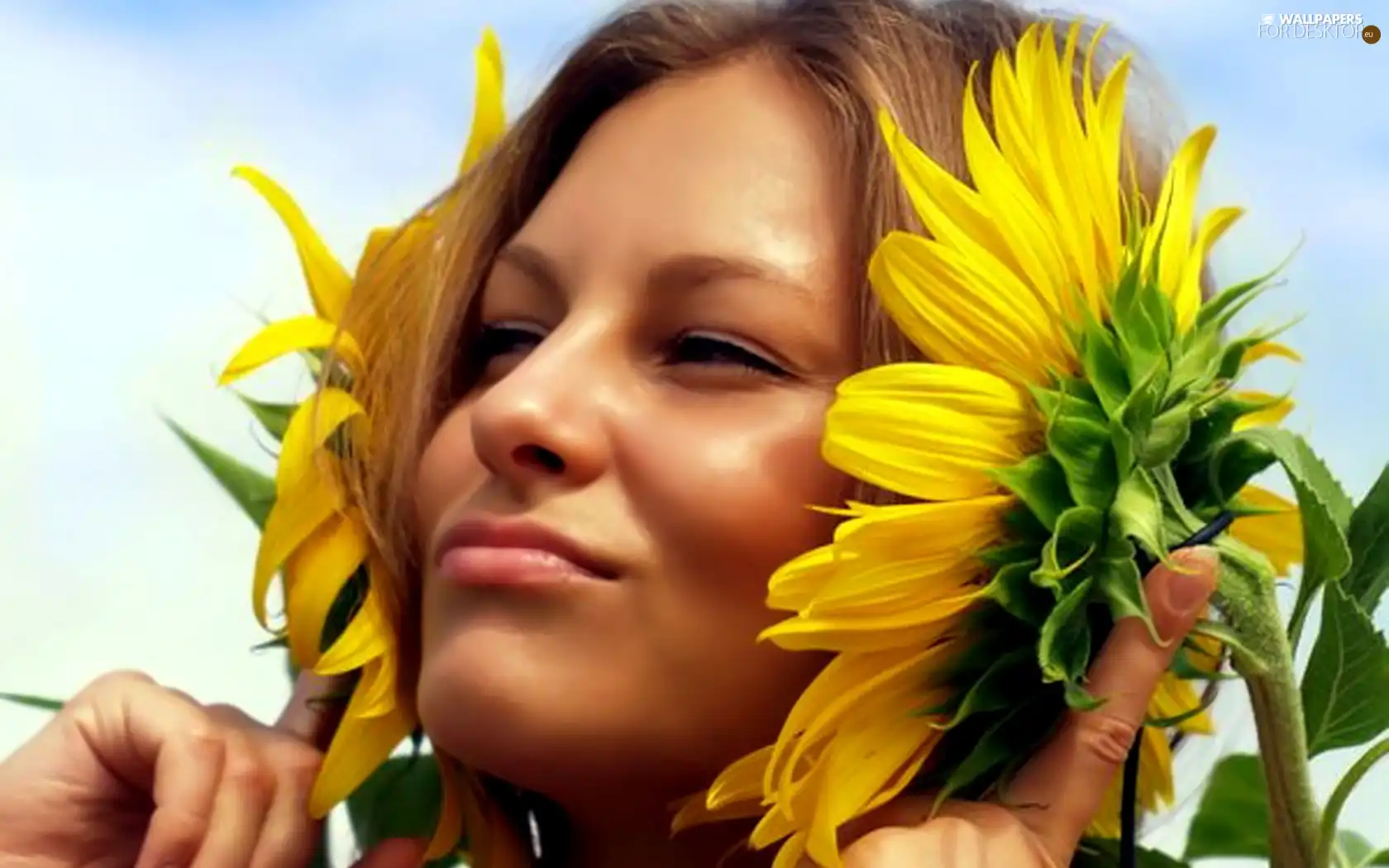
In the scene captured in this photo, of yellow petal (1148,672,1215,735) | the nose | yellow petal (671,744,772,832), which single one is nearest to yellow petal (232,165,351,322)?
the nose

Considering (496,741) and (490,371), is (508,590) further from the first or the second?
(490,371)

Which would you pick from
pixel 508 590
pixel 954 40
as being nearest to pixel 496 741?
pixel 508 590

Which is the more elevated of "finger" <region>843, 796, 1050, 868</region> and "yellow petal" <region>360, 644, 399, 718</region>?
"yellow petal" <region>360, 644, 399, 718</region>

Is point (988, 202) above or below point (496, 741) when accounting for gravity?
above

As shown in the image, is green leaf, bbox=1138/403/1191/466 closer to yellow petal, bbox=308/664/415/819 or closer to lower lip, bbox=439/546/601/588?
lower lip, bbox=439/546/601/588

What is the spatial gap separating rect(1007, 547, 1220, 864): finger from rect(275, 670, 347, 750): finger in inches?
14.8

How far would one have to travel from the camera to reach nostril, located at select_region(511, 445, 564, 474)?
0.75 metres

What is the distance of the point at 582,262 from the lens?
0.82 meters

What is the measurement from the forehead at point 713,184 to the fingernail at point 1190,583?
0.21 m

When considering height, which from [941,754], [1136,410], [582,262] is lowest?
[941,754]

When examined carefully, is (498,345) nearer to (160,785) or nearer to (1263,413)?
(160,785)

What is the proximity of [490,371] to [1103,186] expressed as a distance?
337 mm

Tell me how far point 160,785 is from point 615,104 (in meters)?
0.41

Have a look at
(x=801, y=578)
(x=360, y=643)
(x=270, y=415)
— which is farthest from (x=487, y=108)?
(x=801, y=578)
